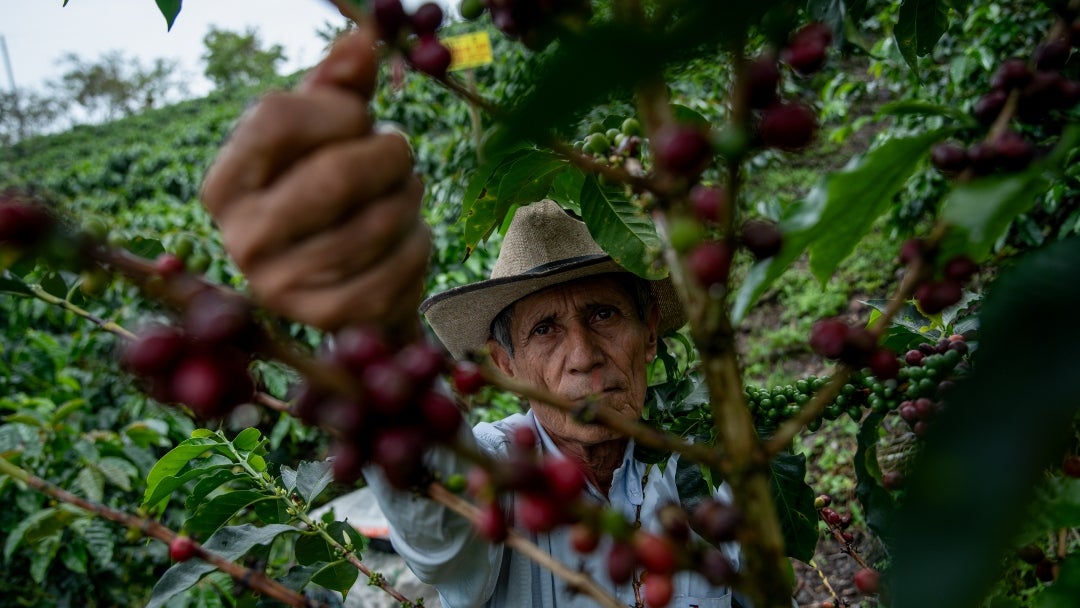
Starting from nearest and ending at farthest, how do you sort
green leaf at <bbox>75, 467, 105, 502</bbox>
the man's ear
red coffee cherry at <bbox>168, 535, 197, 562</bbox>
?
red coffee cherry at <bbox>168, 535, 197, 562</bbox> < the man's ear < green leaf at <bbox>75, 467, 105, 502</bbox>

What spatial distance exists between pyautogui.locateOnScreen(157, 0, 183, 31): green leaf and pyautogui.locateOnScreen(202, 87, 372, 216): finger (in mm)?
417

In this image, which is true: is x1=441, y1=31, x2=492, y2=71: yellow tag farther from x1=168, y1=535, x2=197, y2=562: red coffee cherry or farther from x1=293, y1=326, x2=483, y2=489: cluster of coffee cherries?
x1=293, y1=326, x2=483, y2=489: cluster of coffee cherries

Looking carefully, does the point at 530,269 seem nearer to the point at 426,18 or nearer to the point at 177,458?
the point at 177,458

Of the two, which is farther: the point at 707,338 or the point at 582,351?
the point at 582,351

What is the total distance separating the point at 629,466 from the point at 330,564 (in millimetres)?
848

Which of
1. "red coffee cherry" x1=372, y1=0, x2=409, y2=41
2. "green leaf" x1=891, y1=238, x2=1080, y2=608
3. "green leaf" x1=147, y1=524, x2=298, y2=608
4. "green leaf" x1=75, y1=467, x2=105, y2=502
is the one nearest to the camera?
"green leaf" x1=891, y1=238, x2=1080, y2=608

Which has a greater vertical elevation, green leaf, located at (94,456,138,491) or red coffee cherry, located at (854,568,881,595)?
green leaf, located at (94,456,138,491)

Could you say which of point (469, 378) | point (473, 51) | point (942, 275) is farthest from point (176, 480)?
point (473, 51)

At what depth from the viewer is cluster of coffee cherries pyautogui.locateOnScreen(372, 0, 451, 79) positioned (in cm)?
53

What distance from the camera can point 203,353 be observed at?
442mm

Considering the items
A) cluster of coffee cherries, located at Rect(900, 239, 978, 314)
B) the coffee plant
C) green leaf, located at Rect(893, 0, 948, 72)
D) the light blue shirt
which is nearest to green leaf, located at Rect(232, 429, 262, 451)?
the coffee plant

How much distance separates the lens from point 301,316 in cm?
48

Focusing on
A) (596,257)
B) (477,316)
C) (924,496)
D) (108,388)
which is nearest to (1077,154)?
(596,257)

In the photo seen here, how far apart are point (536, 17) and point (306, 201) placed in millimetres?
232
